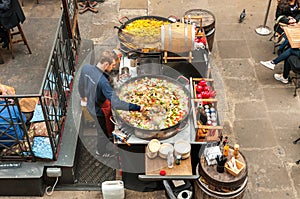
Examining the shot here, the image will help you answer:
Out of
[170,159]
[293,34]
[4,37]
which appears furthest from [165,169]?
[4,37]

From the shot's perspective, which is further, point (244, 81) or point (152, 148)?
point (244, 81)

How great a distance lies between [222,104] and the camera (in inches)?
316

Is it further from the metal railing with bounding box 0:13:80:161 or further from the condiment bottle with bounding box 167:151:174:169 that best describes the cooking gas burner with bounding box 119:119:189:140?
the metal railing with bounding box 0:13:80:161

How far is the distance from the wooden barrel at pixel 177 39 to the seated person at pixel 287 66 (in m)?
2.25

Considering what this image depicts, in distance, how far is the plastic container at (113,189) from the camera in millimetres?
6082

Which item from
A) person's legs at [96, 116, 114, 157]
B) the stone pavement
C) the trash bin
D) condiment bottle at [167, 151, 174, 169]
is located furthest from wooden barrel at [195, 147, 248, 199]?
the trash bin

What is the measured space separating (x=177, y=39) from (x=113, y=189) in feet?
9.91

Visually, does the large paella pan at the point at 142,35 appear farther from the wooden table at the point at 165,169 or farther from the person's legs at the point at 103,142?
the wooden table at the point at 165,169

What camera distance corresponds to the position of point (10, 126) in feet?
19.2

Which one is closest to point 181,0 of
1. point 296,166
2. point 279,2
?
point 279,2

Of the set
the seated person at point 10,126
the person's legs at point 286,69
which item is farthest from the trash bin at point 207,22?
the seated person at point 10,126

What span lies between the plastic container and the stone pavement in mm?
297

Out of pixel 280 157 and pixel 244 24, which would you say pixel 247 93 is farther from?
pixel 244 24

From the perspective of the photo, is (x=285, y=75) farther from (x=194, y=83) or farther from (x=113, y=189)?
(x=113, y=189)
